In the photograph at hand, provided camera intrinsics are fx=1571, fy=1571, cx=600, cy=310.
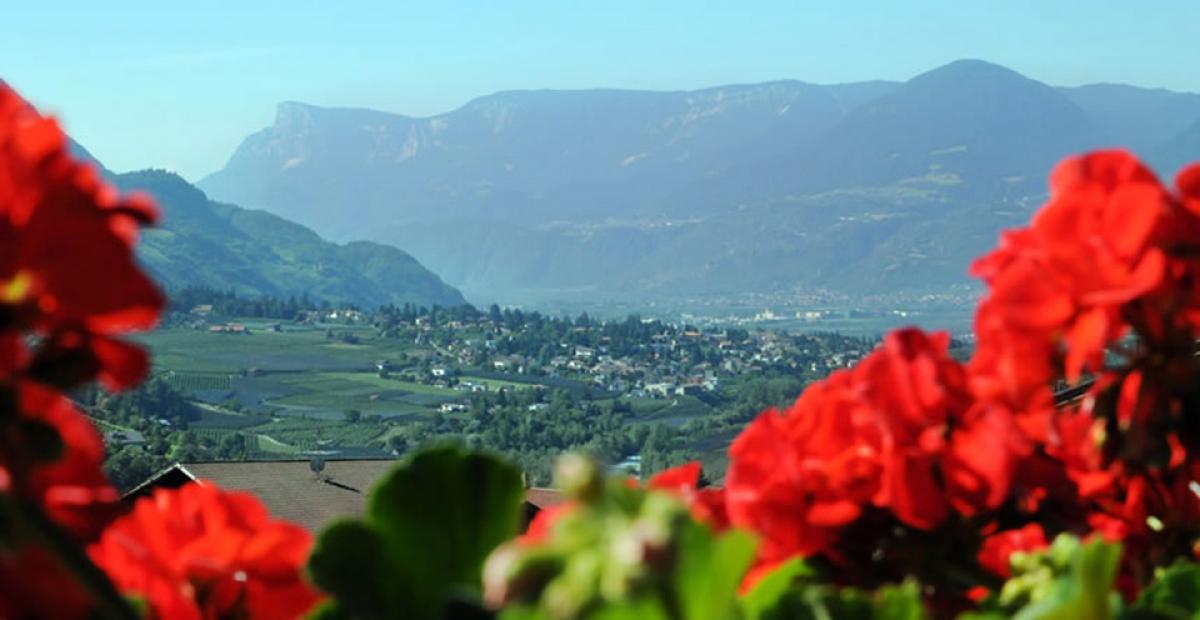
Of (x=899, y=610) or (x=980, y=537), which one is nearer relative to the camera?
(x=899, y=610)

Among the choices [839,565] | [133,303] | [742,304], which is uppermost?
[133,303]

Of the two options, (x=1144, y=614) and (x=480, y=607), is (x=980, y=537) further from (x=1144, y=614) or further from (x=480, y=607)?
(x=480, y=607)

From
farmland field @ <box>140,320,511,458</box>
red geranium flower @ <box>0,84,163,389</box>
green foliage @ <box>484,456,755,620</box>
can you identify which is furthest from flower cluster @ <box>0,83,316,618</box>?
farmland field @ <box>140,320,511,458</box>

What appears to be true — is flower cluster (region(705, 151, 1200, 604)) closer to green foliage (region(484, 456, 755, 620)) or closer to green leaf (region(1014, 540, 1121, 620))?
green leaf (region(1014, 540, 1121, 620))

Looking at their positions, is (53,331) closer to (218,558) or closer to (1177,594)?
(218,558)

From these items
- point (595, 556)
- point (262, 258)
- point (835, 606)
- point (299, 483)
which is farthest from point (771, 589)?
point (262, 258)

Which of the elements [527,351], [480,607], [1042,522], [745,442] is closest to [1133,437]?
[1042,522]

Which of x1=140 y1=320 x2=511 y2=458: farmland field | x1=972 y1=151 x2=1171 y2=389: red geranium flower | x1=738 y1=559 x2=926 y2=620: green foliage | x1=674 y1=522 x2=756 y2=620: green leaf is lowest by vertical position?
x1=140 y1=320 x2=511 y2=458: farmland field
